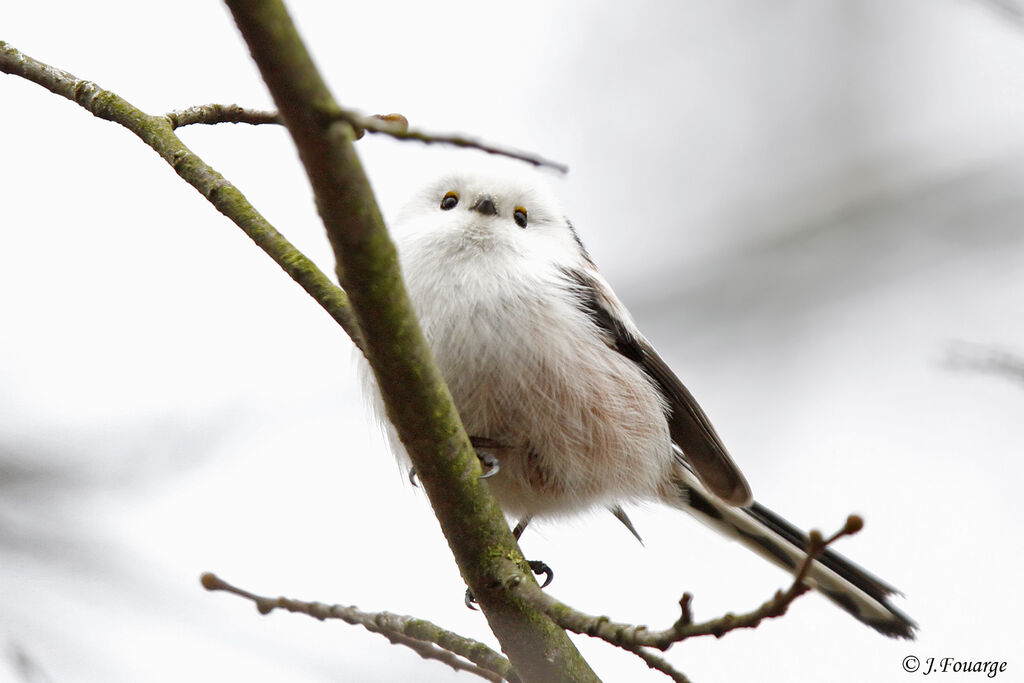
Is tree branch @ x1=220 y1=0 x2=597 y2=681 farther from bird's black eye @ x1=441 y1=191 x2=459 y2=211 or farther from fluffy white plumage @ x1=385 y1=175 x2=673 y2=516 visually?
bird's black eye @ x1=441 y1=191 x2=459 y2=211

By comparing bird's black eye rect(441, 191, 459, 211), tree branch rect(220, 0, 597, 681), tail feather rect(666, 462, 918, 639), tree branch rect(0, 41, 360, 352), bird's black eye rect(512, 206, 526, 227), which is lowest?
tree branch rect(220, 0, 597, 681)

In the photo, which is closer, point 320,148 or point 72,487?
point 320,148

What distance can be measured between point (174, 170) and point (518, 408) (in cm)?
114

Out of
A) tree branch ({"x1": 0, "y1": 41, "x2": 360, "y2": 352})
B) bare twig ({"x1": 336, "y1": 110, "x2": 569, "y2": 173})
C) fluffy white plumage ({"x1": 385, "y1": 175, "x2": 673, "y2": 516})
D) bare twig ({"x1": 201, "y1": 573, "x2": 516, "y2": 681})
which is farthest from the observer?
fluffy white plumage ({"x1": 385, "y1": 175, "x2": 673, "y2": 516})

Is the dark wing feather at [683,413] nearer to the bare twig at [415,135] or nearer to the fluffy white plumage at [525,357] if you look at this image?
the fluffy white plumage at [525,357]

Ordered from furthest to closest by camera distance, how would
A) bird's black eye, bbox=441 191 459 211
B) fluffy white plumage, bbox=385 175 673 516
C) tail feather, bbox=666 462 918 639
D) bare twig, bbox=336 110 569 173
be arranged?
tail feather, bbox=666 462 918 639, bird's black eye, bbox=441 191 459 211, fluffy white plumage, bbox=385 175 673 516, bare twig, bbox=336 110 569 173

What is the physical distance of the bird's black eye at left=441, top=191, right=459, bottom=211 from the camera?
10.6 feet

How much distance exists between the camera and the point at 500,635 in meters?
2.23

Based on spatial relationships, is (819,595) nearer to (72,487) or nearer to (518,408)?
(518,408)

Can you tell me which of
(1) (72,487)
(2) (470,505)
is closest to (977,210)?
(2) (470,505)

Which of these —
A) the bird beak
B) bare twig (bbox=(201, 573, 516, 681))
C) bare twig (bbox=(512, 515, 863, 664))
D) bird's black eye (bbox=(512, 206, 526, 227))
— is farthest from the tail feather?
bare twig (bbox=(512, 515, 863, 664))

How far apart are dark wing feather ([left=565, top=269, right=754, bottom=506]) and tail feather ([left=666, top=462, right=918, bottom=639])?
0.72ft

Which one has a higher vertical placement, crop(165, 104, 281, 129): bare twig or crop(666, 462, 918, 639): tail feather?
crop(666, 462, 918, 639): tail feather

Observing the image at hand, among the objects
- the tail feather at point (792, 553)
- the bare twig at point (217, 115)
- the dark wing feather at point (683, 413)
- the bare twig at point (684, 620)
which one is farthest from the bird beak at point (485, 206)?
the bare twig at point (684, 620)
